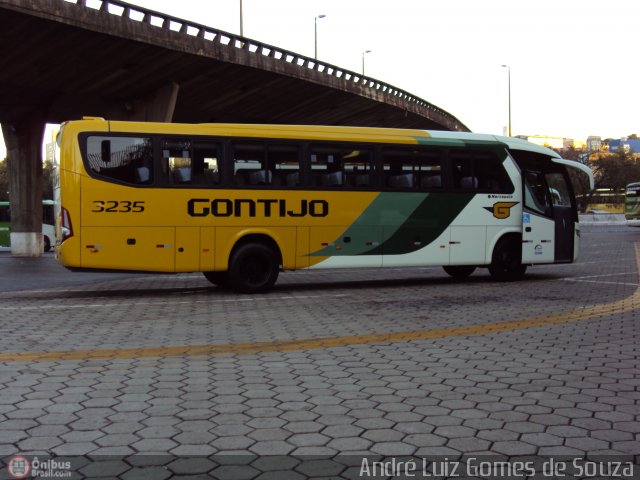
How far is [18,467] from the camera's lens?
352cm

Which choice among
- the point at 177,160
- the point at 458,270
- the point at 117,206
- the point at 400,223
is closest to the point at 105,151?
the point at 117,206

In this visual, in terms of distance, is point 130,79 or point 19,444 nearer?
point 19,444

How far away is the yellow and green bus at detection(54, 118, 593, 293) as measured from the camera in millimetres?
11781

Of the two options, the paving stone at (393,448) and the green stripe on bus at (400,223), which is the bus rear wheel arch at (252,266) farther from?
the paving stone at (393,448)

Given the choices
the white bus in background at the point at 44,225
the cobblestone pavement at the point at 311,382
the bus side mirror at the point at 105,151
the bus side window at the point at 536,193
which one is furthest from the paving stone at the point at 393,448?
the white bus in background at the point at 44,225

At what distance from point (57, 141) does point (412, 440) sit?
1006 cm

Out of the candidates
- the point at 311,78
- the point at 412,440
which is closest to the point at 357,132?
the point at 412,440

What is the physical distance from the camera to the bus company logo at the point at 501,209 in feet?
47.9

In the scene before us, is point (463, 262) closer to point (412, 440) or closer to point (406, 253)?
point (406, 253)

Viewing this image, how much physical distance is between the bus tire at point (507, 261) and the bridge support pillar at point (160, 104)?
60.7ft

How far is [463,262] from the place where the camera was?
14289 millimetres

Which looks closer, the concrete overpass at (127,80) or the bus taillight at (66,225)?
the bus taillight at (66,225)

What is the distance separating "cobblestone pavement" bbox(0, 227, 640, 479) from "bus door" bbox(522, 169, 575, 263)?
424 cm

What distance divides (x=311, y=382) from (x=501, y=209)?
1021 cm
